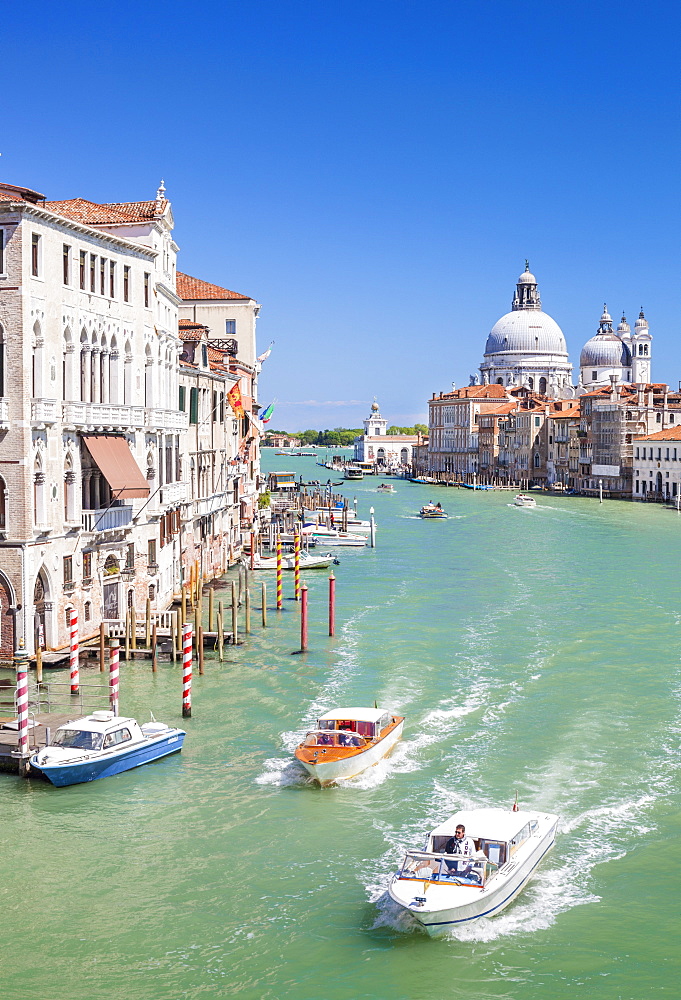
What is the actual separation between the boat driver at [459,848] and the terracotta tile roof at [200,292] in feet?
110

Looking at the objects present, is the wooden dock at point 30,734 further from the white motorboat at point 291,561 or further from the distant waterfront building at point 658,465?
the distant waterfront building at point 658,465

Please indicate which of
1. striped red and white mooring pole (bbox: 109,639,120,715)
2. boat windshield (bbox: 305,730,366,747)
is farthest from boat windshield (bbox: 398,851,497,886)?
striped red and white mooring pole (bbox: 109,639,120,715)

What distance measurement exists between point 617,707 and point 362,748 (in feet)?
20.0

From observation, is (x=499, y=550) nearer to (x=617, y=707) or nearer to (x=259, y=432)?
(x=259, y=432)

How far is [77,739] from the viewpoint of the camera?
51.9ft

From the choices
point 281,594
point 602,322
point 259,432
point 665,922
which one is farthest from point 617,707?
point 602,322

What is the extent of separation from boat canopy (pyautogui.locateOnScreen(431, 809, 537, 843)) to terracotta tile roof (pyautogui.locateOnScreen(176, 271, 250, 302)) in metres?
32.6

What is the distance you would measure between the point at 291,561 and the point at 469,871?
28.4 metres

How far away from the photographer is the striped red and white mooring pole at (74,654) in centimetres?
1898

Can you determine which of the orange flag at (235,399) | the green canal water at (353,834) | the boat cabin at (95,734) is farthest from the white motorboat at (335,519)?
the boat cabin at (95,734)

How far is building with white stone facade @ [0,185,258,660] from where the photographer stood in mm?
19781

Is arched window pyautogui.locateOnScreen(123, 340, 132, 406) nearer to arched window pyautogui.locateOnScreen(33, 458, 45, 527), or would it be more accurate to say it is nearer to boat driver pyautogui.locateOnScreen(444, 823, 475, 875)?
arched window pyautogui.locateOnScreen(33, 458, 45, 527)

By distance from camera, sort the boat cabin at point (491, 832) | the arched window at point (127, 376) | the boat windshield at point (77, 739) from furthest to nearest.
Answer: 1. the arched window at point (127, 376)
2. the boat windshield at point (77, 739)
3. the boat cabin at point (491, 832)

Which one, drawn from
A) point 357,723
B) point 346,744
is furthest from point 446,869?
point 357,723
